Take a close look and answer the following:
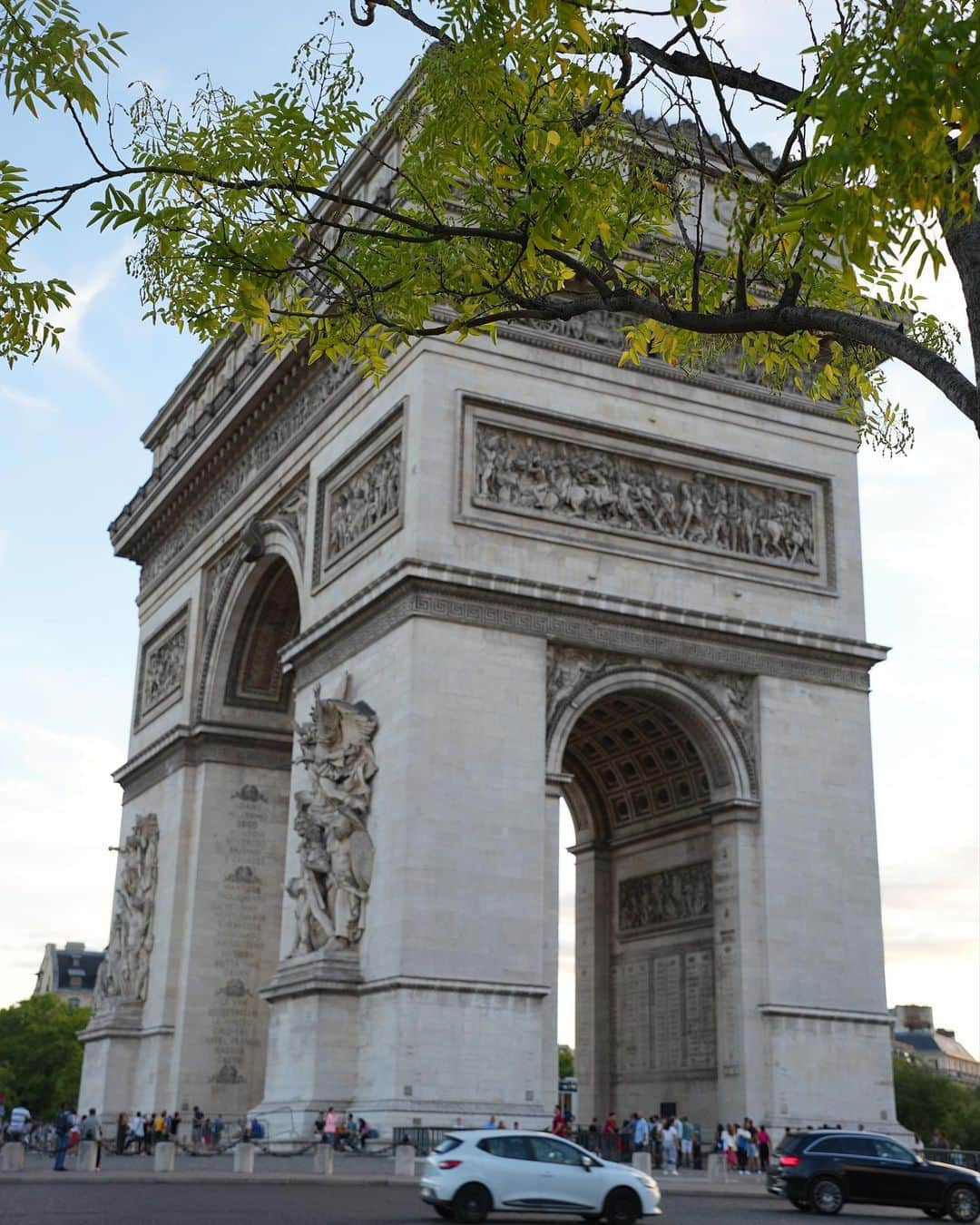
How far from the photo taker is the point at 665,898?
3178 centimetres

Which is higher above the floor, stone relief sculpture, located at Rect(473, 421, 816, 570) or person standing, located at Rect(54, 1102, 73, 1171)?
stone relief sculpture, located at Rect(473, 421, 816, 570)

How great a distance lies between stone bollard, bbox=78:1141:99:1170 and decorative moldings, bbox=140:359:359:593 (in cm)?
1512

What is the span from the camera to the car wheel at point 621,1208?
1791 centimetres

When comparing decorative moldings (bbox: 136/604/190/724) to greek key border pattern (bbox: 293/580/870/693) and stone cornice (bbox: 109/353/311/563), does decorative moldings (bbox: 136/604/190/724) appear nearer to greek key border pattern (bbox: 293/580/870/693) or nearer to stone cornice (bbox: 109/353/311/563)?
stone cornice (bbox: 109/353/311/563)

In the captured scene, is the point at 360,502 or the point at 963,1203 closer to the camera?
the point at 963,1203

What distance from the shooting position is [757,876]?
28969 millimetres

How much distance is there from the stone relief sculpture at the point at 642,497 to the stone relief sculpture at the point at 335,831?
190 inches

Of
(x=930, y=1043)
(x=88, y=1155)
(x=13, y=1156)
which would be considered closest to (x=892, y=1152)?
(x=88, y=1155)

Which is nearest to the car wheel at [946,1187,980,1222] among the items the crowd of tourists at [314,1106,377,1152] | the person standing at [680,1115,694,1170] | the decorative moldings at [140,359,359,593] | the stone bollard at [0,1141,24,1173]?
the person standing at [680,1115,694,1170]

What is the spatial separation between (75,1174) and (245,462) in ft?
61.5

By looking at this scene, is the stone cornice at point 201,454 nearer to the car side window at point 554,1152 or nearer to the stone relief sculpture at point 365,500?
the stone relief sculpture at point 365,500

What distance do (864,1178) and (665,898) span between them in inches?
417

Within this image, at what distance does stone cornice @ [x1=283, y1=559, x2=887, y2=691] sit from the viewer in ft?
91.0

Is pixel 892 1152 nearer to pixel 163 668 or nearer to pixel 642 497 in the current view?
pixel 642 497
